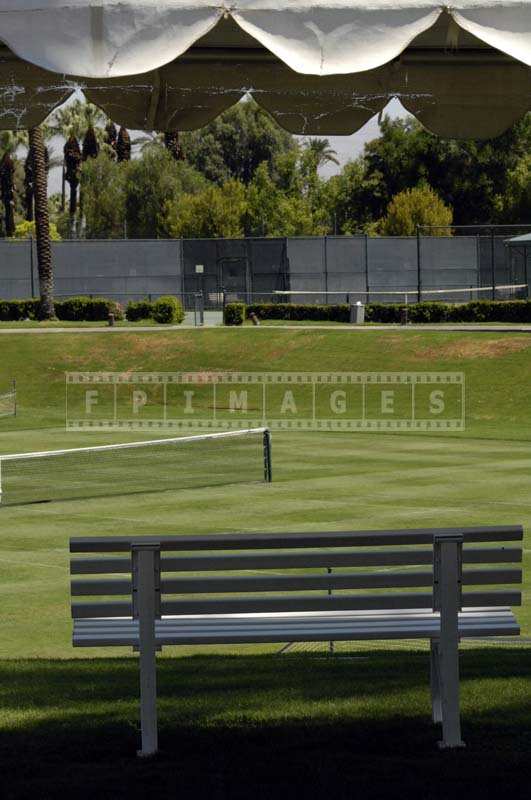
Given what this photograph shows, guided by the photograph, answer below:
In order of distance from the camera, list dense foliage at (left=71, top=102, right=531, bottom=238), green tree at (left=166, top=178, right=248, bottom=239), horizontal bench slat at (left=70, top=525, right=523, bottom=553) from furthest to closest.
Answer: dense foliage at (left=71, top=102, right=531, bottom=238)
green tree at (left=166, top=178, right=248, bottom=239)
horizontal bench slat at (left=70, top=525, right=523, bottom=553)

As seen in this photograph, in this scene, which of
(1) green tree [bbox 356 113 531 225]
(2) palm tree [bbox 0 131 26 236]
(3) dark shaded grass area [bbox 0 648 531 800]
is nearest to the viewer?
(3) dark shaded grass area [bbox 0 648 531 800]

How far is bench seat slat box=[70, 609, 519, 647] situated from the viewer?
6.85 metres

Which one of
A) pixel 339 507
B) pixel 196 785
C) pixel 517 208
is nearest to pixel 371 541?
pixel 196 785

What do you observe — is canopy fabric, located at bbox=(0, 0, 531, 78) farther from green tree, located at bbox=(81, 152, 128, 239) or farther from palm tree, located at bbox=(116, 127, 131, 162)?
palm tree, located at bbox=(116, 127, 131, 162)

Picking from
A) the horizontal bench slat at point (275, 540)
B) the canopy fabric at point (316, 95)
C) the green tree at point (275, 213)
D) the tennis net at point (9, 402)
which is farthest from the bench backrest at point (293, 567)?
the green tree at point (275, 213)

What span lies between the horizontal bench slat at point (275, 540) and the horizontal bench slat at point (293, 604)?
1.04ft

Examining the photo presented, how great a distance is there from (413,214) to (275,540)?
7971cm

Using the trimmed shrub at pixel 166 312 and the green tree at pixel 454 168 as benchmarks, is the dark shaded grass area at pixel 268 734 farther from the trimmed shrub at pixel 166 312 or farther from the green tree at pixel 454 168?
the green tree at pixel 454 168

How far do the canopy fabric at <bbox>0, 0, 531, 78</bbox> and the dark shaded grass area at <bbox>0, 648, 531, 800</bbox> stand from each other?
3038mm

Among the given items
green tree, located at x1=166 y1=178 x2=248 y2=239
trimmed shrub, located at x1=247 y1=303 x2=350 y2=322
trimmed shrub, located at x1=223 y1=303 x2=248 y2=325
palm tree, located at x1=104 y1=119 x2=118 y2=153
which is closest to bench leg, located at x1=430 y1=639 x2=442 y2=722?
trimmed shrub, located at x1=223 y1=303 x2=248 y2=325

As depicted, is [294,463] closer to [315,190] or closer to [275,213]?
[275,213]

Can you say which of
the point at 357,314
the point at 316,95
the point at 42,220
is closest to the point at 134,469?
the point at 316,95

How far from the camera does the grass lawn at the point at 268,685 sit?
6.07m

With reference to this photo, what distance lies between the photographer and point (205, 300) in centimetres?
6994
